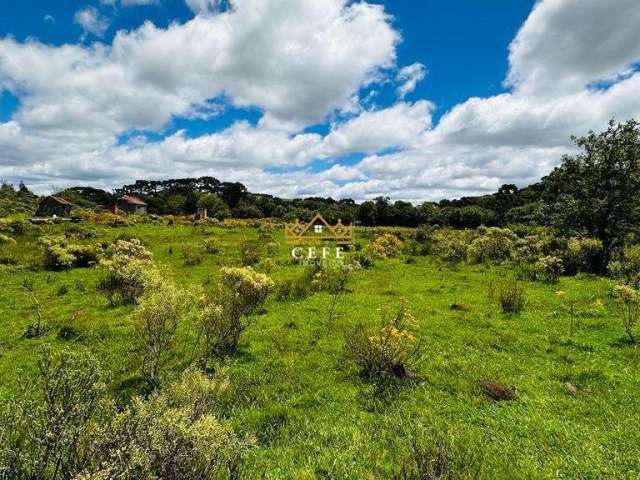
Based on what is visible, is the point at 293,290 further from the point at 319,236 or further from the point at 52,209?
the point at 52,209

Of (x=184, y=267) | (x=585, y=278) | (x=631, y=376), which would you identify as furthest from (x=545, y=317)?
(x=184, y=267)

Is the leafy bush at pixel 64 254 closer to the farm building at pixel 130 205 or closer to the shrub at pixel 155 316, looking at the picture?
the shrub at pixel 155 316

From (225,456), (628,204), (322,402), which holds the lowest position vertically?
(322,402)

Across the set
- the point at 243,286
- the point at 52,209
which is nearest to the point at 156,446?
the point at 243,286

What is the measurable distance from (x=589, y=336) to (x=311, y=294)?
11.2 m

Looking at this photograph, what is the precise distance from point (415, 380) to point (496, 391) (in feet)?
6.24

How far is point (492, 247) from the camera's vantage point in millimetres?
28578

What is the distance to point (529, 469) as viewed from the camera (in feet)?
19.8

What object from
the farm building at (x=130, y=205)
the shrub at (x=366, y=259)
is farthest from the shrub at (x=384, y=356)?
the farm building at (x=130, y=205)

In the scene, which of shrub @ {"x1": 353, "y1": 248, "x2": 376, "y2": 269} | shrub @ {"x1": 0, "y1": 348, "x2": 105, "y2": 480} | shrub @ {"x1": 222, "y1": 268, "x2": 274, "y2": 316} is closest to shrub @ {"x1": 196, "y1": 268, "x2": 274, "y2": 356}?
shrub @ {"x1": 222, "y1": 268, "x2": 274, "y2": 316}

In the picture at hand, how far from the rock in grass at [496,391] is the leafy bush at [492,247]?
799 inches

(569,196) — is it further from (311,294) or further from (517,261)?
(311,294)

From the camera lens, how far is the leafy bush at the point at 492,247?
28000 mm

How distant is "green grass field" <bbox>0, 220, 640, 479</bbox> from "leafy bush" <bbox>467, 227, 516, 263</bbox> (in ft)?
32.2
